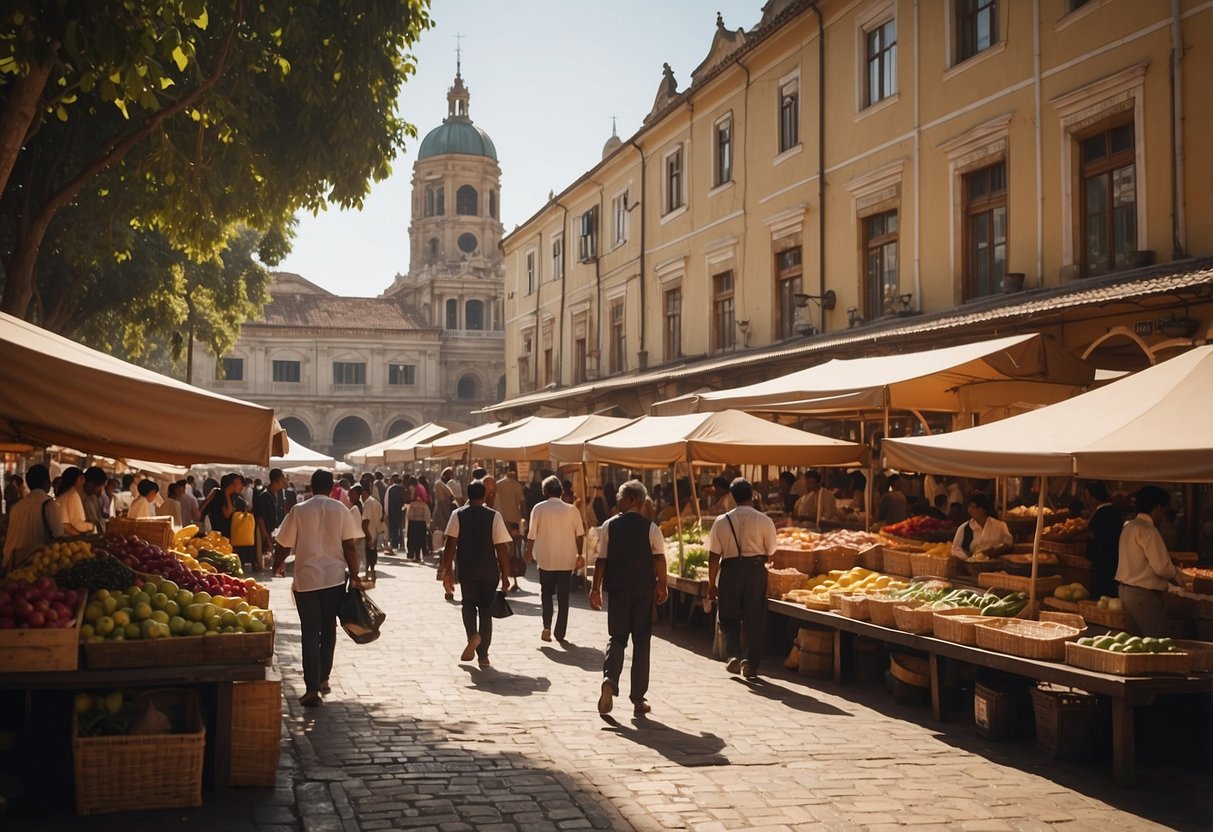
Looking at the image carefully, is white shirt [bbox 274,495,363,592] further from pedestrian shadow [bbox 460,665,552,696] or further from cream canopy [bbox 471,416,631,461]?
cream canopy [bbox 471,416,631,461]

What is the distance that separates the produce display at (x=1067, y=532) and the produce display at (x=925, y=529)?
1746mm

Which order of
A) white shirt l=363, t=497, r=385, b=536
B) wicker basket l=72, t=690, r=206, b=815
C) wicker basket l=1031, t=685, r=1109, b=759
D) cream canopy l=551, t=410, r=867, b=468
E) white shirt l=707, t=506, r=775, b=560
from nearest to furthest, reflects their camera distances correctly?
wicker basket l=72, t=690, r=206, b=815
wicker basket l=1031, t=685, r=1109, b=759
white shirt l=707, t=506, r=775, b=560
cream canopy l=551, t=410, r=867, b=468
white shirt l=363, t=497, r=385, b=536

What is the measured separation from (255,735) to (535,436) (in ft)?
45.9

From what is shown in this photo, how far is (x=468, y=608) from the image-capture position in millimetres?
11125

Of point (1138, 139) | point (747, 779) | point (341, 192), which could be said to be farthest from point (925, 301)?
point (747, 779)

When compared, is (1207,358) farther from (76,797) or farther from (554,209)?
(554,209)

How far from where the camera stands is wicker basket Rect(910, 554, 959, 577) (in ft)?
37.2

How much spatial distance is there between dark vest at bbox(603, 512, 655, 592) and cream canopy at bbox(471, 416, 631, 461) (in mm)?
9262

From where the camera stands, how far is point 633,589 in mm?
A: 8891

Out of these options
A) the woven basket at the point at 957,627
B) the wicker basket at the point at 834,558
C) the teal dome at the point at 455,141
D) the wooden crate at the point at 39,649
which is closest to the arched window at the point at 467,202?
the teal dome at the point at 455,141

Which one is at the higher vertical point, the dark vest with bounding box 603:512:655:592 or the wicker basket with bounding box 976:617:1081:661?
the dark vest with bounding box 603:512:655:592

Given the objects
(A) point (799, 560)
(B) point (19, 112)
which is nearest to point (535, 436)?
(A) point (799, 560)

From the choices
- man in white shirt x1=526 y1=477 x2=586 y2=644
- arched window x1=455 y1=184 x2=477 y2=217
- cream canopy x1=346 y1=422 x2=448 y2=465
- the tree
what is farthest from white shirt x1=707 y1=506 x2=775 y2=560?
arched window x1=455 y1=184 x2=477 y2=217

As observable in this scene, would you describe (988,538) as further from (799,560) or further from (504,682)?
(504,682)
